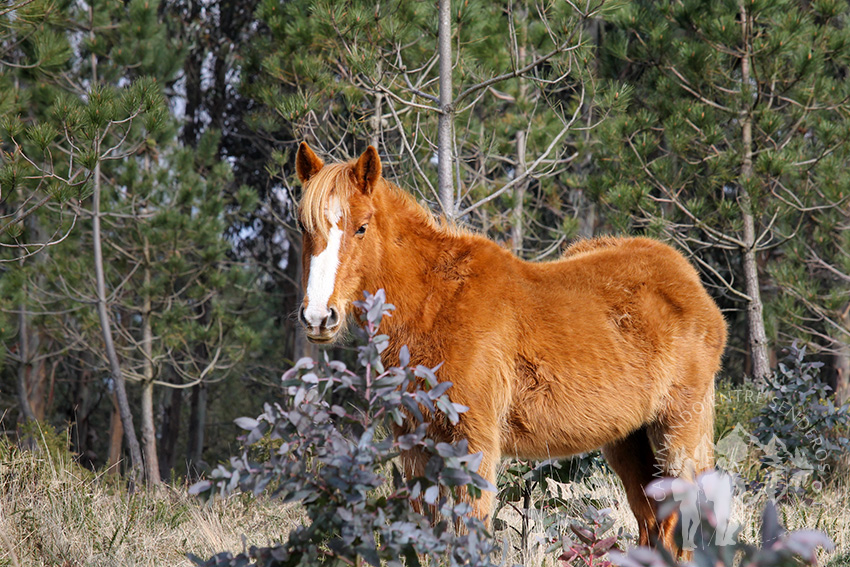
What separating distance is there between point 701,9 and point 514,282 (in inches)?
250

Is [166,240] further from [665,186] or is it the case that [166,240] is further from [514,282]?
[514,282]

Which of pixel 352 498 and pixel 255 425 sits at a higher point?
pixel 255 425

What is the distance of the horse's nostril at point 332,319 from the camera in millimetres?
2680

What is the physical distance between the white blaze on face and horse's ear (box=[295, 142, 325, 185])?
1.19ft

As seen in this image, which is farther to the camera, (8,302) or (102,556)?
(8,302)

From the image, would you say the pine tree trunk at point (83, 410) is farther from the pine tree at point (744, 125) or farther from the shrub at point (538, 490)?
the shrub at point (538, 490)

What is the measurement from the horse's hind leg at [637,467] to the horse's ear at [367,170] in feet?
6.29

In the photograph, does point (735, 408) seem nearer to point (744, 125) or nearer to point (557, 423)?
point (744, 125)

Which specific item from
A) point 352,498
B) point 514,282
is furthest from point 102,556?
point 514,282

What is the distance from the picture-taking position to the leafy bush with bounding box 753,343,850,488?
5.08m

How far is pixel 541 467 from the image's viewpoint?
392 cm

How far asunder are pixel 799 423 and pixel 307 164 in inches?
167

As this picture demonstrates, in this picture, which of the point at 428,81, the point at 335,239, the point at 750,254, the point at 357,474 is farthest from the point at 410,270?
the point at 750,254

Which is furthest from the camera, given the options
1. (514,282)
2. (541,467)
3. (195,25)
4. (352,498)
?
(195,25)
